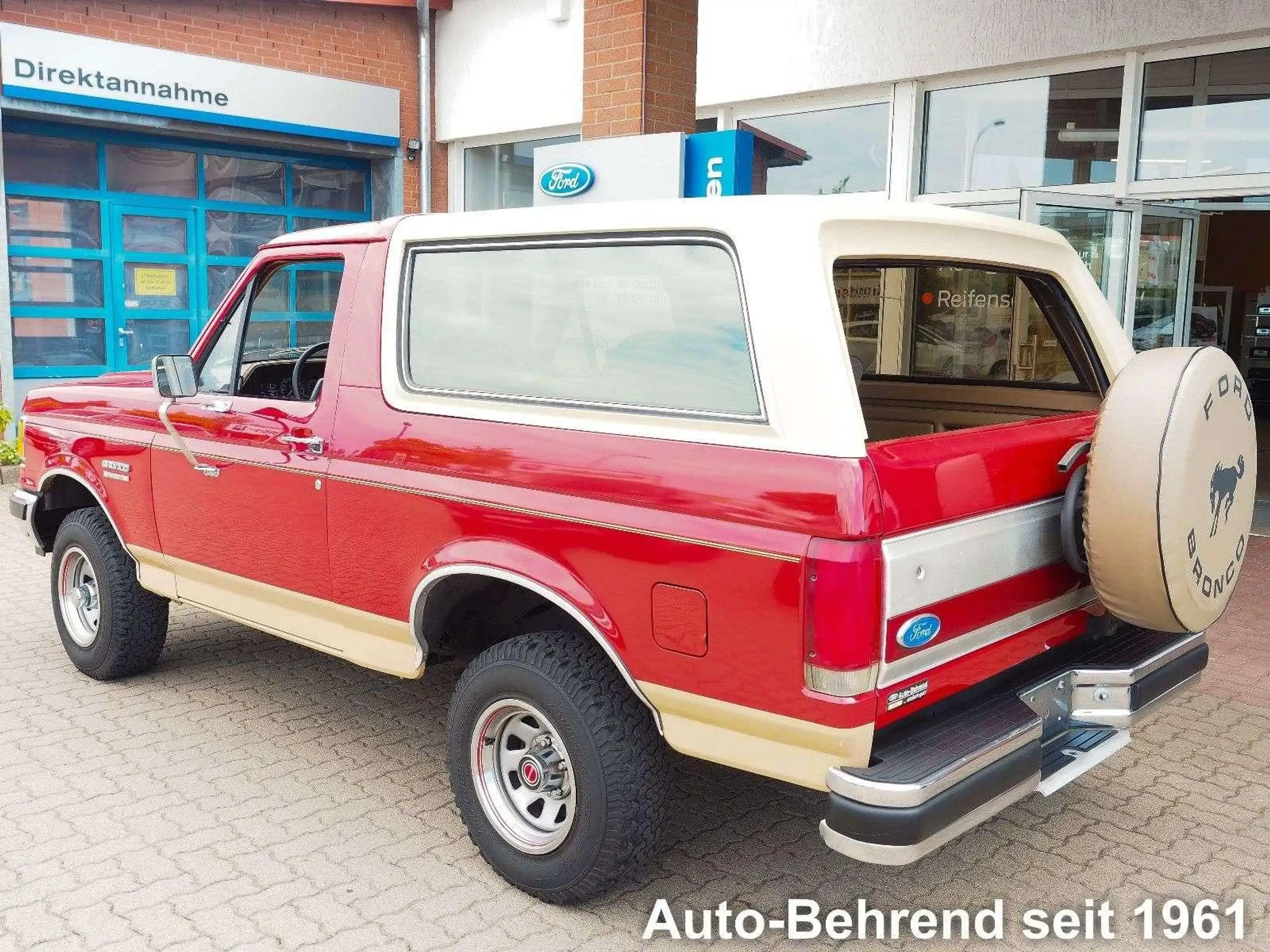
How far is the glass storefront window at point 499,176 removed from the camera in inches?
527

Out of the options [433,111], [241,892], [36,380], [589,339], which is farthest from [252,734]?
[433,111]

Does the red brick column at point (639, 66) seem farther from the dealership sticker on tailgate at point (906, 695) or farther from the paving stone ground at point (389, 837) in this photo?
the dealership sticker on tailgate at point (906, 695)

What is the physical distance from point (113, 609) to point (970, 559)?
365cm

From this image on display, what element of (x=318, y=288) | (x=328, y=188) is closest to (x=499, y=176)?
(x=328, y=188)

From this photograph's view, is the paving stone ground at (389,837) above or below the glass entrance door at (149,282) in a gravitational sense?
below

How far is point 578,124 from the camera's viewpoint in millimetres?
12031

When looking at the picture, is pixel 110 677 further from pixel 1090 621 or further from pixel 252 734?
pixel 1090 621

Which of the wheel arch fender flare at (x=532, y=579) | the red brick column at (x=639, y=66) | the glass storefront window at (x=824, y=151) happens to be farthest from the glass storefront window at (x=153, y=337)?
the wheel arch fender flare at (x=532, y=579)

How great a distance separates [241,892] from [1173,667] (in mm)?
2824

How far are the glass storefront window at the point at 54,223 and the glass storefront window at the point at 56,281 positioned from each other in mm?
183

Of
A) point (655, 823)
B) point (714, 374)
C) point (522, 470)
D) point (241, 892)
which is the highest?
point (714, 374)

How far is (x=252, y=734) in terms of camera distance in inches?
174

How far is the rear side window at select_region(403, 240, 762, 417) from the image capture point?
2.83 m

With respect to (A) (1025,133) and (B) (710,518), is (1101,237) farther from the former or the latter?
(B) (710,518)
